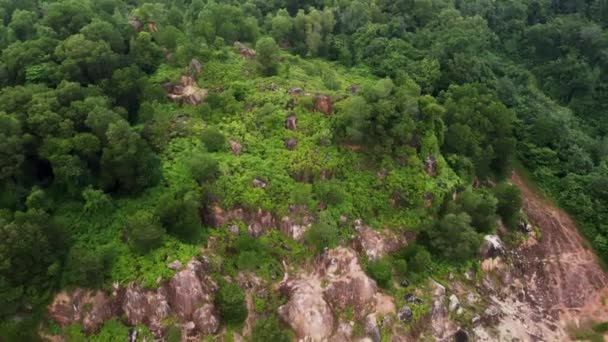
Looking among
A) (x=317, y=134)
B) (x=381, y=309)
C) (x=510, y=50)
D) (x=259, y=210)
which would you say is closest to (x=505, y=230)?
(x=381, y=309)

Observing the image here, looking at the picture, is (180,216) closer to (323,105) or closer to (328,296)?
(328,296)

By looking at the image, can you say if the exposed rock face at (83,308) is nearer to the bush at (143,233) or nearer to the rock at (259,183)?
the bush at (143,233)

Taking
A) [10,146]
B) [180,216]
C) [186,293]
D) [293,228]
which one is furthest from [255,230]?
[10,146]

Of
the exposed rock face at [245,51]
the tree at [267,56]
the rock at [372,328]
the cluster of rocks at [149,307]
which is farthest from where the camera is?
the exposed rock face at [245,51]

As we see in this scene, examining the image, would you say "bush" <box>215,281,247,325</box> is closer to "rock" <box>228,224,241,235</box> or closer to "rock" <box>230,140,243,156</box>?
"rock" <box>228,224,241,235</box>

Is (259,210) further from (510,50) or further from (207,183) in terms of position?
(510,50)

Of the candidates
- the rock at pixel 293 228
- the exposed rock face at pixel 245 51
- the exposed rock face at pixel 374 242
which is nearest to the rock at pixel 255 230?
the rock at pixel 293 228
